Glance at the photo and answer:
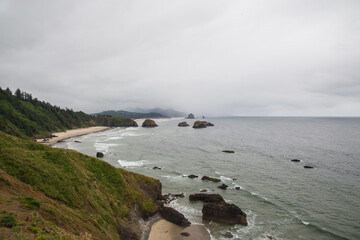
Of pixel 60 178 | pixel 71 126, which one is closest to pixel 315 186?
pixel 60 178

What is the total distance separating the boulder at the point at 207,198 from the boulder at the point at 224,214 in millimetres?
2536

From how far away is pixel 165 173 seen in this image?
43656 mm

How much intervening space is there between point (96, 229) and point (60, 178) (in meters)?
6.11

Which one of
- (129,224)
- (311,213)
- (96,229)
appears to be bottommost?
(311,213)

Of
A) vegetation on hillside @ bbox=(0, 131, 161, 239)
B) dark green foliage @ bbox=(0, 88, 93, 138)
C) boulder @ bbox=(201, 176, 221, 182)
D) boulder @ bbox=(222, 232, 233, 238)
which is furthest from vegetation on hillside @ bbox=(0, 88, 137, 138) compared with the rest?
boulder @ bbox=(222, 232, 233, 238)

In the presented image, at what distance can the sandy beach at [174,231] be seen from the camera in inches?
818

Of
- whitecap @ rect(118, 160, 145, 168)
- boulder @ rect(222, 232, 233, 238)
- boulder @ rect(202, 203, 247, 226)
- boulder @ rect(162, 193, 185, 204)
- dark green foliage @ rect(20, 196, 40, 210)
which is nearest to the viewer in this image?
dark green foliage @ rect(20, 196, 40, 210)

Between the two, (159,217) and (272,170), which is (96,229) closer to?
(159,217)

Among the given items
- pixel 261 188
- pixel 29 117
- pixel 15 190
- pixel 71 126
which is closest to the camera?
pixel 15 190

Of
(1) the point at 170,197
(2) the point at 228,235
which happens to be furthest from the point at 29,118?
(2) the point at 228,235

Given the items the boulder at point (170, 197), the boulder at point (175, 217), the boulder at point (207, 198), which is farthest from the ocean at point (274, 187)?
the boulder at point (175, 217)

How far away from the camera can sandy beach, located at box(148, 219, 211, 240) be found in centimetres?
2078

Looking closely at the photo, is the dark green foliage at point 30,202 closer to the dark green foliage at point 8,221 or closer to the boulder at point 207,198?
the dark green foliage at point 8,221

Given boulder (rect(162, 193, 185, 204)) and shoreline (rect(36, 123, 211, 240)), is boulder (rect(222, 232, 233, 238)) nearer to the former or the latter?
shoreline (rect(36, 123, 211, 240))
